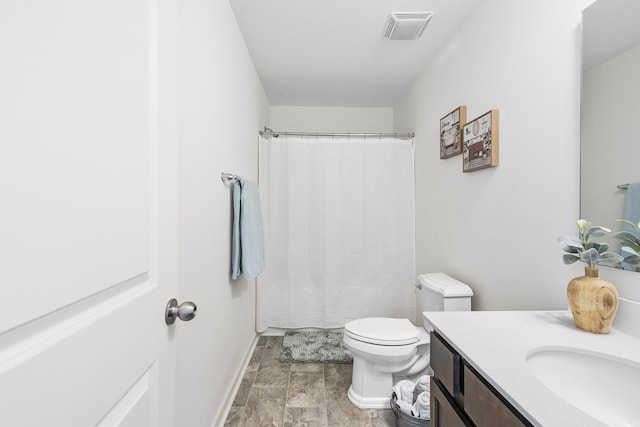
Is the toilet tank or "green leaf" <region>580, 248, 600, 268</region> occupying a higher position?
"green leaf" <region>580, 248, 600, 268</region>

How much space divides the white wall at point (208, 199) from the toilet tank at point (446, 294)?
1221mm

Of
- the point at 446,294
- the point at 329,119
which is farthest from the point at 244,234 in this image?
the point at 329,119

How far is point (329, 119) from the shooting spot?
3.50 meters

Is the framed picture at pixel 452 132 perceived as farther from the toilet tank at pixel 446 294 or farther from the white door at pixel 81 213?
the white door at pixel 81 213

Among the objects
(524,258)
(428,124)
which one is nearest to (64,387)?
(524,258)

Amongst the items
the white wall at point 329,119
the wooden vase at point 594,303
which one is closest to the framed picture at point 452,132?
the wooden vase at point 594,303

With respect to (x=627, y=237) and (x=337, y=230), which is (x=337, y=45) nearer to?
(x=337, y=230)

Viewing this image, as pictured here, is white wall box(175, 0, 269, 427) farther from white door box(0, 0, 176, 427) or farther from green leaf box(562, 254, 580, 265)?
green leaf box(562, 254, 580, 265)

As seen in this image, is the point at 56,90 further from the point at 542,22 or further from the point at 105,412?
the point at 542,22

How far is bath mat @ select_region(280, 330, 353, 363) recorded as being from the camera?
2.33m

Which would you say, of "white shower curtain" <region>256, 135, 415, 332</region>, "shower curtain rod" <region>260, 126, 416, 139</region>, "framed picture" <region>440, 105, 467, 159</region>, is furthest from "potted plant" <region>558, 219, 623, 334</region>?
"shower curtain rod" <region>260, 126, 416, 139</region>

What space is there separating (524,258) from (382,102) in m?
2.42

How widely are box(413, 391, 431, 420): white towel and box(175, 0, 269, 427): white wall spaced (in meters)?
1.01

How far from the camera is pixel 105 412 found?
508 millimetres
